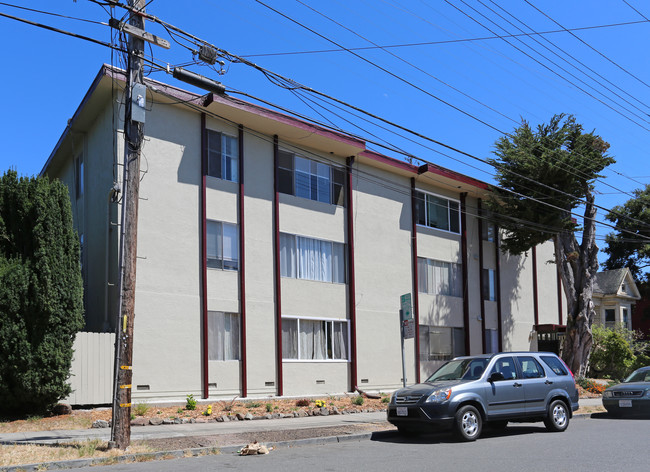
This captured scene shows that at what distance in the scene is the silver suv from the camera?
1241cm

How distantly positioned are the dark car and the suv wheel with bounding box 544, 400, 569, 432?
148 inches

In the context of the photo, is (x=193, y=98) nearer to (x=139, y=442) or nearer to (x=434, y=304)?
(x=139, y=442)

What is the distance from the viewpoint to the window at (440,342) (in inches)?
1005

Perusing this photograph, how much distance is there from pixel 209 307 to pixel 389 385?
7.75 m

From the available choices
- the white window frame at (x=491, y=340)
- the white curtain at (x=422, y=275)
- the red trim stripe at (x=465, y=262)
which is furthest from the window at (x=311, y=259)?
the white window frame at (x=491, y=340)

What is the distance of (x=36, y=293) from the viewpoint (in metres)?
14.6

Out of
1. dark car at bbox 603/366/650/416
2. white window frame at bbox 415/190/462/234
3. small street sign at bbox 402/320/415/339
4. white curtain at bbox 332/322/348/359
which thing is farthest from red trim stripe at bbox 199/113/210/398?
dark car at bbox 603/366/650/416

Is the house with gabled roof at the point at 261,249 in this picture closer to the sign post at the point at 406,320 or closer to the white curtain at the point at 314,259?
the white curtain at the point at 314,259

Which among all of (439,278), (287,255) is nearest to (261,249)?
(287,255)

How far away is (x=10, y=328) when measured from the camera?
564 inches

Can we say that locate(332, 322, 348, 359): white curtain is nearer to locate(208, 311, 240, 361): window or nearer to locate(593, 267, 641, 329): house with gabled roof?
locate(208, 311, 240, 361): window

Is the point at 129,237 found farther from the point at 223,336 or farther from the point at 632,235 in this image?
the point at 632,235

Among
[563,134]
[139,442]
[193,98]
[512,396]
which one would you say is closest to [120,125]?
[193,98]

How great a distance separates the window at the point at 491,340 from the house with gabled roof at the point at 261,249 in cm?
174
